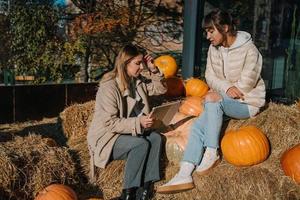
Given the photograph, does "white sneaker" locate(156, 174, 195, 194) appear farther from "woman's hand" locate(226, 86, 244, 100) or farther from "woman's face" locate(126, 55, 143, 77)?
"woman's face" locate(126, 55, 143, 77)

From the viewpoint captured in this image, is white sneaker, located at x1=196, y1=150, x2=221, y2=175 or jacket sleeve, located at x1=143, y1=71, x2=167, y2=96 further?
jacket sleeve, located at x1=143, y1=71, x2=167, y2=96

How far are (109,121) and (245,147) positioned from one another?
4.12 feet

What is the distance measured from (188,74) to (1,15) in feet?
13.8

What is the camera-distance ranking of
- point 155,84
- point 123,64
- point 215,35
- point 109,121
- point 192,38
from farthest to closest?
point 192,38 → point 155,84 → point 215,35 → point 123,64 → point 109,121

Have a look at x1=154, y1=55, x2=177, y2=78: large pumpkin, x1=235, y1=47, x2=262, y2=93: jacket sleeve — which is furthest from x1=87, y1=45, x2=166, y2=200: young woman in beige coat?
x1=154, y1=55, x2=177, y2=78: large pumpkin

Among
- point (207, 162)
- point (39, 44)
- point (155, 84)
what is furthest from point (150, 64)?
point (39, 44)

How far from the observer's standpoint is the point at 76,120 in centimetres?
618

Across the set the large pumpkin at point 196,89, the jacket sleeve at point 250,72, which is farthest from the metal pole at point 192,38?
the jacket sleeve at point 250,72

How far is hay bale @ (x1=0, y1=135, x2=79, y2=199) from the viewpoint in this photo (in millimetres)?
4414

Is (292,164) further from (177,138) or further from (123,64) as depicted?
(123,64)

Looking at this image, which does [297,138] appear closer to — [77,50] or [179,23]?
[77,50]

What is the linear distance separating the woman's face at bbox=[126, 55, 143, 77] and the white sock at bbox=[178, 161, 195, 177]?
96cm

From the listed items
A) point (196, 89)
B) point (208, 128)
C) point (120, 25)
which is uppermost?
point (120, 25)

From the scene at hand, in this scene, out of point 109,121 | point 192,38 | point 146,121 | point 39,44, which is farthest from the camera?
point 39,44
